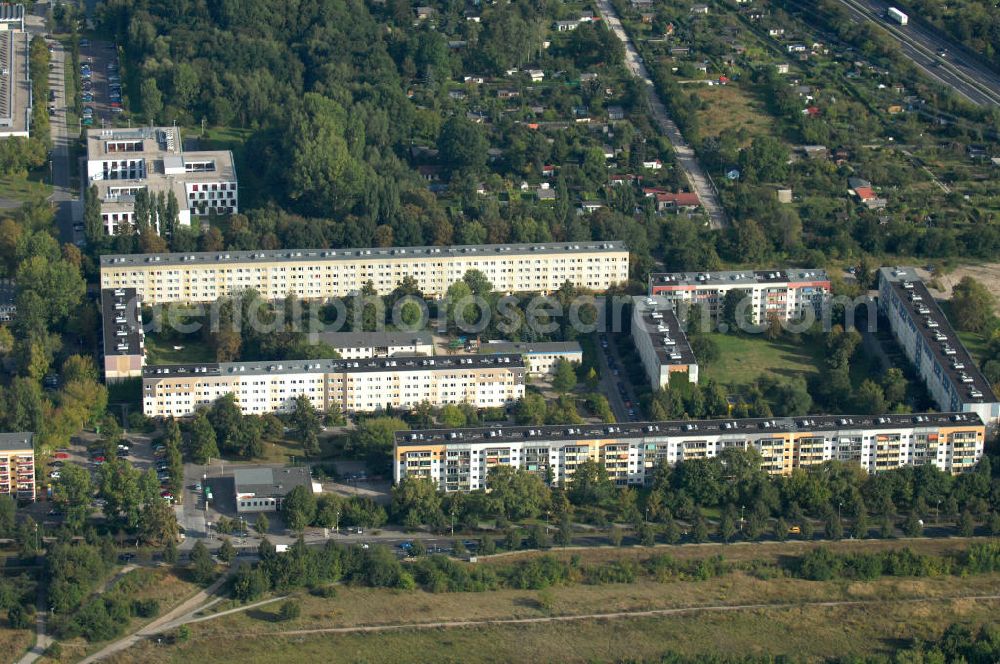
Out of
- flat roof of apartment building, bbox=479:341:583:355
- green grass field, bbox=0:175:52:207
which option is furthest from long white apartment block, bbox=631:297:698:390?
green grass field, bbox=0:175:52:207

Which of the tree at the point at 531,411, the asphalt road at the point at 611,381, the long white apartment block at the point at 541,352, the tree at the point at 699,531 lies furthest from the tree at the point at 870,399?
the tree at the point at 531,411

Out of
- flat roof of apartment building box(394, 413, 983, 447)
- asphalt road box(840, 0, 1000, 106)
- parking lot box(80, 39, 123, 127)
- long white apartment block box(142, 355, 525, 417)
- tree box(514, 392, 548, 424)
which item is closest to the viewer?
flat roof of apartment building box(394, 413, 983, 447)

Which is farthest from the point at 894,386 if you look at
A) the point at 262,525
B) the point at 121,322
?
the point at 121,322

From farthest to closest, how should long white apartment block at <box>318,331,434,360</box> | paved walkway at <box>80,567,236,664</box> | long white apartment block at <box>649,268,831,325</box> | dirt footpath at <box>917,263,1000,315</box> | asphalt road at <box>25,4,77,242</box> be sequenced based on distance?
1. asphalt road at <box>25,4,77,242</box>
2. dirt footpath at <box>917,263,1000,315</box>
3. long white apartment block at <box>649,268,831,325</box>
4. long white apartment block at <box>318,331,434,360</box>
5. paved walkway at <box>80,567,236,664</box>

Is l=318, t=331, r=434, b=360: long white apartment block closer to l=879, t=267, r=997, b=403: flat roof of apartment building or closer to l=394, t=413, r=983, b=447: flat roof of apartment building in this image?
l=394, t=413, r=983, b=447: flat roof of apartment building

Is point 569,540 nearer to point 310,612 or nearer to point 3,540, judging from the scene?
point 310,612

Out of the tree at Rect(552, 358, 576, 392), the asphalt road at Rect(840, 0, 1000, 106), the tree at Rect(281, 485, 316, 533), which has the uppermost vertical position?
the asphalt road at Rect(840, 0, 1000, 106)
